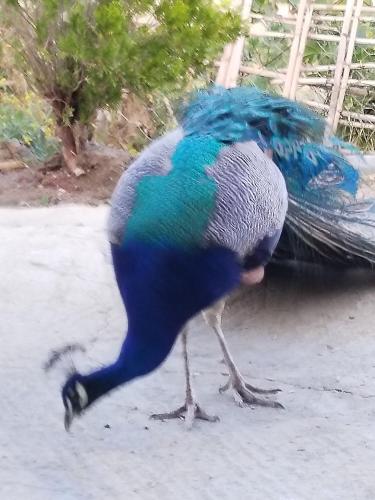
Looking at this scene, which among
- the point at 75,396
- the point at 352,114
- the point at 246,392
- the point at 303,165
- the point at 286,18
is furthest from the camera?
the point at 286,18

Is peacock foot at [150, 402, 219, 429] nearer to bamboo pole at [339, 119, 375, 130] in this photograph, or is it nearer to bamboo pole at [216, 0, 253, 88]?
bamboo pole at [216, 0, 253, 88]

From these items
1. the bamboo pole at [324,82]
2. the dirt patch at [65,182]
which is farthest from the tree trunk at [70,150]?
the bamboo pole at [324,82]

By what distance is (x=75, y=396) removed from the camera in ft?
7.68

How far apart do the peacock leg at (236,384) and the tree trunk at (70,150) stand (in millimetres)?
2606

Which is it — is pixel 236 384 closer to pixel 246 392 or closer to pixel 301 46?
pixel 246 392

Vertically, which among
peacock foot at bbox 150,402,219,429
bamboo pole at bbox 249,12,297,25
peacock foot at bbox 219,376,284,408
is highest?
bamboo pole at bbox 249,12,297,25

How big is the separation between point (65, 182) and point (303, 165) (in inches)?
99.1

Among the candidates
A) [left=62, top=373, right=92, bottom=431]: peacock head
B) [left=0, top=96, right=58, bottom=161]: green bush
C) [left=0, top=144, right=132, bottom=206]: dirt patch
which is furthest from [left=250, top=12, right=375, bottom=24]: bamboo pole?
[left=62, top=373, right=92, bottom=431]: peacock head

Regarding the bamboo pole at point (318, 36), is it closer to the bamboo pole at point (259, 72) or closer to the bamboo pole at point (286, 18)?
the bamboo pole at point (286, 18)

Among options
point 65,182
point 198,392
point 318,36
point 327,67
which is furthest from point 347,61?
point 198,392

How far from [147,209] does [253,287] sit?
4.27ft

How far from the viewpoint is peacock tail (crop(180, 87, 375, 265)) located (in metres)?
3.00

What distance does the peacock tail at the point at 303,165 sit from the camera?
2996 millimetres

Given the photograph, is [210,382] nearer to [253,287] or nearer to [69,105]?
[253,287]
